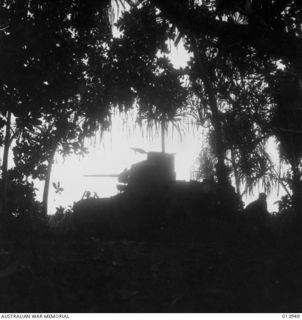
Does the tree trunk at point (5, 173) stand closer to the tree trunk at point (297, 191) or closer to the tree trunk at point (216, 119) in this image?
the tree trunk at point (216, 119)

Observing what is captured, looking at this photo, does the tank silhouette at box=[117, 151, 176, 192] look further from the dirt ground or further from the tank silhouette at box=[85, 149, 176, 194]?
the dirt ground

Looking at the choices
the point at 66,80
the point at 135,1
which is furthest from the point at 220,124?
the point at 66,80

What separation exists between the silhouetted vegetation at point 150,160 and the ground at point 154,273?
1.2 inches

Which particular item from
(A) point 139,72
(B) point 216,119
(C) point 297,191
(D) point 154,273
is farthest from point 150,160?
(D) point 154,273

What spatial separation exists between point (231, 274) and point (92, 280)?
2.23m

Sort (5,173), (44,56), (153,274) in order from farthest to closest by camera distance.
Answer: (5,173) < (44,56) < (153,274)

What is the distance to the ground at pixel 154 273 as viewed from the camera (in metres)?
5.13

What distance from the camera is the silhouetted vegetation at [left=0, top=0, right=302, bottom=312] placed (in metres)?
5.15

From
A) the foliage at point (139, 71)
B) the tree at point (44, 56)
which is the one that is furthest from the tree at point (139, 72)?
the tree at point (44, 56)

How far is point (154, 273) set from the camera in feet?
20.4

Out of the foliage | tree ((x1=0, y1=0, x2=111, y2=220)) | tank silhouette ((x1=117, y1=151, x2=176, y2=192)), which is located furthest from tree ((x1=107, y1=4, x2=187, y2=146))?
tank silhouette ((x1=117, y1=151, x2=176, y2=192))

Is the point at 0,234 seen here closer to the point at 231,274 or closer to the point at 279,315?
the point at 231,274

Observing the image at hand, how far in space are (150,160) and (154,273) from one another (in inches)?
245

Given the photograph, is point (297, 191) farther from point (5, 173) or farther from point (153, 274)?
point (5, 173)
